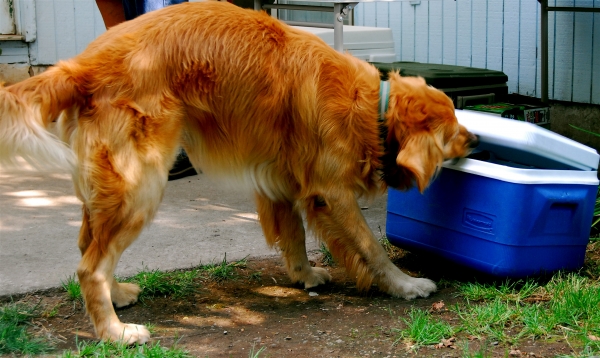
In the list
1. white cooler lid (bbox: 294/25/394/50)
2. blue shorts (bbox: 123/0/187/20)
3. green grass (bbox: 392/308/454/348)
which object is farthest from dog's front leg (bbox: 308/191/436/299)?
white cooler lid (bbox: 294/25/394/50)

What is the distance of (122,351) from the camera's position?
3039 mm

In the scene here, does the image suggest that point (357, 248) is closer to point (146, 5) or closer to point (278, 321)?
point (278, 321)

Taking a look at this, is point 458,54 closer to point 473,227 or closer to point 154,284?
point 473,227

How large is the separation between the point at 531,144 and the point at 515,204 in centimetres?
33

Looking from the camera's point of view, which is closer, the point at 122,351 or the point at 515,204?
the point at 122,351

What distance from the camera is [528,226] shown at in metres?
3.61

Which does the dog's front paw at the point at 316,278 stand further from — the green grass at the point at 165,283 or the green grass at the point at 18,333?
the green grass at the point at 18,333

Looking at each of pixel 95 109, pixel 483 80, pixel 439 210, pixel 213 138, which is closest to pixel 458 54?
pixel 483 80

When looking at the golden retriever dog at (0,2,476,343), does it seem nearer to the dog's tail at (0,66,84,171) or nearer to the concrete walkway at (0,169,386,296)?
the dog's tail at (0,66,84,171)

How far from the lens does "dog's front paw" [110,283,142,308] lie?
12.0ft

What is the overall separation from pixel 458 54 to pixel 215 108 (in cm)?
403

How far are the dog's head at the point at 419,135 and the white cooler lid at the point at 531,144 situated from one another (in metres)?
0.10

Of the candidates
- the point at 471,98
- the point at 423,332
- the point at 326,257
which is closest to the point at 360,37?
the point at 471,98

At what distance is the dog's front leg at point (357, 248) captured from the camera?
3.73 meters
